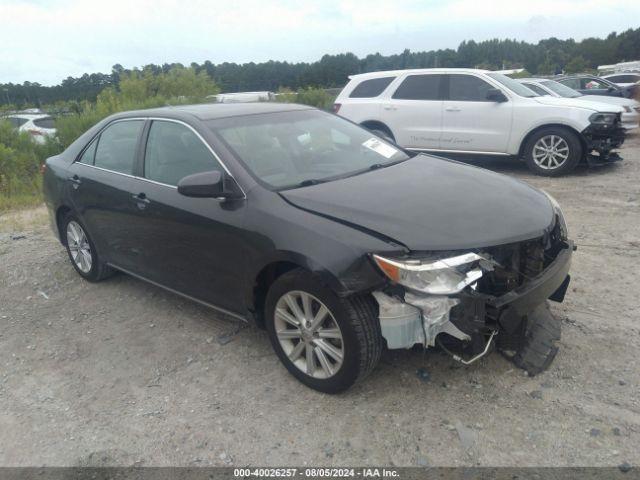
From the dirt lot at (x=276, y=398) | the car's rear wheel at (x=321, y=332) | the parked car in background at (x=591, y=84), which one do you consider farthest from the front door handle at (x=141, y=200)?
the parked car in background at (x=591, y=84)

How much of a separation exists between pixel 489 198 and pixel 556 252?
54cm

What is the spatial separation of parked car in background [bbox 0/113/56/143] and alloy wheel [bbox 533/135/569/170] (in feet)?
33.2

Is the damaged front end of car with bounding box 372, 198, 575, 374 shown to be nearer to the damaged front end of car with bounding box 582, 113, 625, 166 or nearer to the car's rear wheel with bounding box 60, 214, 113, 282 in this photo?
the car's rear wheel with bounding box 60, 214, 113, 282

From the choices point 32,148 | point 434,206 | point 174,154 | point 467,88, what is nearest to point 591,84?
point 467,88

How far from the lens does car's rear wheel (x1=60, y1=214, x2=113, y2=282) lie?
16.4ft

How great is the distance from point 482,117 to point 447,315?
6.87 metres

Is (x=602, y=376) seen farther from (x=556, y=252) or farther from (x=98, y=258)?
(x=98, y=258)

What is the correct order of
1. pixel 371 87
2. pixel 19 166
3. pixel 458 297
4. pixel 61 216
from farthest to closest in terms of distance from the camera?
pixel 19 166 → pixel 371 87 → pixel 61 216 → pixel 458 297

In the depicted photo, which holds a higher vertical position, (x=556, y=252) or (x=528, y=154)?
(x=556, y=252)

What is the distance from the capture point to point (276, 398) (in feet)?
10.6

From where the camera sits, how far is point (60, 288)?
5.21 m

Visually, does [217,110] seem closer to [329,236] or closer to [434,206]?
[329,236]

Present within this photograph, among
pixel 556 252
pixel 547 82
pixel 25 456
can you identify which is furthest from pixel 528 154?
pixel 25 456

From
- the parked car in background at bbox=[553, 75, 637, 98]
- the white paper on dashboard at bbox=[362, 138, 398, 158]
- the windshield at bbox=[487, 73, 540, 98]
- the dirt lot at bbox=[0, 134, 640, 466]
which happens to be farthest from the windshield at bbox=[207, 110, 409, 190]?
the parked car in background at bbox=[553, 75, 637, 98]
